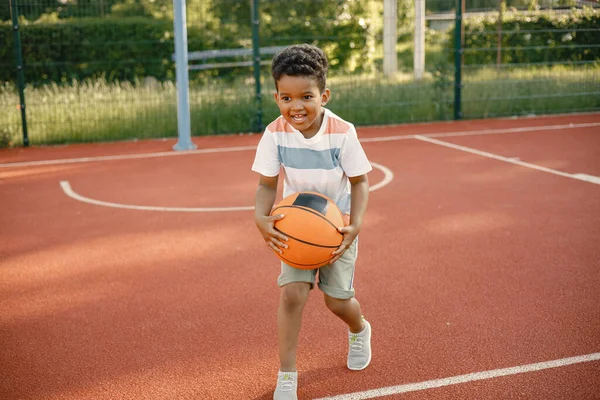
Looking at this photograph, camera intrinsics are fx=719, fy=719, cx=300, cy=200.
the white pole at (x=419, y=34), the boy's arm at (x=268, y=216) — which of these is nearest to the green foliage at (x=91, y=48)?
the white pole at (x=419, y=34)

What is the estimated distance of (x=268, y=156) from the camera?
10.6 feet

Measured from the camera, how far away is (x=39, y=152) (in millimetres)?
10328

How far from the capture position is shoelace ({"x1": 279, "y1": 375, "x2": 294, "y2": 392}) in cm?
315

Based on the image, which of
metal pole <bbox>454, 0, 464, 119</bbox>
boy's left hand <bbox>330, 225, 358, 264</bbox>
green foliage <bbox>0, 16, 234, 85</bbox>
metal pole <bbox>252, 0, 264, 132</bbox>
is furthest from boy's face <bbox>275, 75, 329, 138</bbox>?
metal pole <bbox>454, 0, 464, 119</bbox>

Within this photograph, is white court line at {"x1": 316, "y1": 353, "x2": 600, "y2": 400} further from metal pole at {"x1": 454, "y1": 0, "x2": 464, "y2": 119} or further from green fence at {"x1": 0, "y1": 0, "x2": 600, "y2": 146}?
metal pole at {"x1": 454, "y1": 0, "x2": 464, "y2": 119}

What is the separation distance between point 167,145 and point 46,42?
2.66 m

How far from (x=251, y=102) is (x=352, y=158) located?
8.54 meters

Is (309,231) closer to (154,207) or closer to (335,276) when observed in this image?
(335,276)

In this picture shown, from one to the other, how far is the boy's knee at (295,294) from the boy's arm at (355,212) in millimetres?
185

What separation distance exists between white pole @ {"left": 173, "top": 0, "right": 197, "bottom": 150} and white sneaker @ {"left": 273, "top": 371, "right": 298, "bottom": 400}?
730 centimetres

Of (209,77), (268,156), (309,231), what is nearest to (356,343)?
(309,231)

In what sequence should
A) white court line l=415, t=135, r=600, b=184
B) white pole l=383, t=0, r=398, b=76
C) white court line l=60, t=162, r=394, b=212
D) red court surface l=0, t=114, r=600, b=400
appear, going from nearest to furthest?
red court surface l=0, t=114, r=600, b=400
white court line l=60, t=162, r=394, b=212
white court line l=415, t=135, r=600, b=184
white pole l=383, t=0, r=398, b=76

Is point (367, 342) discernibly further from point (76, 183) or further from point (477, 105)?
point (477, 105)

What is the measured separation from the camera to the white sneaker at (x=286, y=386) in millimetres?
3145
